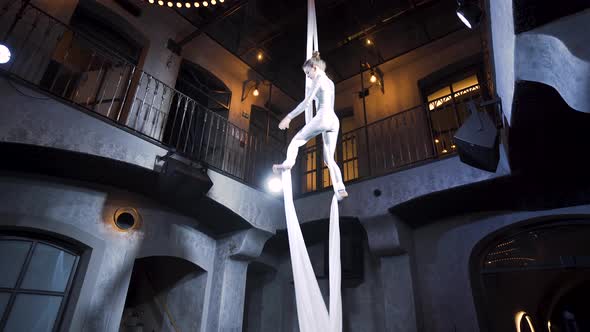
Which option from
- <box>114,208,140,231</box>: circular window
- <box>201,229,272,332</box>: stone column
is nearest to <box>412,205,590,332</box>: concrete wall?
<box>201,229,272,332</box>: stone column

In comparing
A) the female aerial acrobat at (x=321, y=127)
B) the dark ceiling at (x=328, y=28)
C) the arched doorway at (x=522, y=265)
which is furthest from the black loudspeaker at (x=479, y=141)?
the dark ceiling at (x=328, y=28)

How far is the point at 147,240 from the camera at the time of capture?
4762 mm

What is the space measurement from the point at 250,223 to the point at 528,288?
17.7 feet

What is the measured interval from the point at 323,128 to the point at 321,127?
21 mm

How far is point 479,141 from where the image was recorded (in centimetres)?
321

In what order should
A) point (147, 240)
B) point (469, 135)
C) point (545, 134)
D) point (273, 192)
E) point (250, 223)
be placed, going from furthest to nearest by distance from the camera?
point (273, 192) → point (250, 223) → point (147, 240) → point (469, 135) → point (545, 134)

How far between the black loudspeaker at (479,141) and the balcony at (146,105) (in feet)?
0.72

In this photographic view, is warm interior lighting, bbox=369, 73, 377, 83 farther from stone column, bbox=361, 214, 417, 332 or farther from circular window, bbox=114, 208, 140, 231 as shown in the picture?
circular window, bbox=114, 208, 140, 231

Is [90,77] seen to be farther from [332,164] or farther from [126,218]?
[332,164]

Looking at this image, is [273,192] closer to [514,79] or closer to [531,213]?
[531,213]

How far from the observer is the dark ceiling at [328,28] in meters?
5.66

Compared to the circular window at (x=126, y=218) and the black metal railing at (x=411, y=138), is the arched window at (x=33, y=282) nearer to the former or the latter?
the circular window at (x=126, y=218)

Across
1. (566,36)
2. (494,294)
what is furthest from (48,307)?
(494,294)

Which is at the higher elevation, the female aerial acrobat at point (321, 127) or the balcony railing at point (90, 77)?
the balcony railing at point (90, 77)
